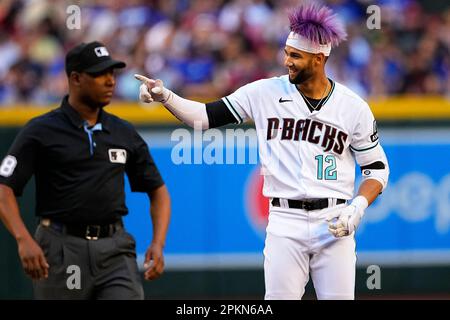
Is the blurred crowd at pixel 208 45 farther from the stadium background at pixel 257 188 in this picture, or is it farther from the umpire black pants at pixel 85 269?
the umpire black pants at pixel 85 269

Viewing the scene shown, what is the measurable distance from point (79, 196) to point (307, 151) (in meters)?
1.43

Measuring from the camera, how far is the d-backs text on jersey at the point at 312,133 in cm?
621

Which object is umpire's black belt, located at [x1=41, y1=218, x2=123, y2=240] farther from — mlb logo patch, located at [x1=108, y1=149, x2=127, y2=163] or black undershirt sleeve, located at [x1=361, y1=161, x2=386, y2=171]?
black undershirt sleeve, located at [x1=361, y1=161, x2=386, y2=171]

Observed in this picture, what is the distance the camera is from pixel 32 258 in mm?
6090

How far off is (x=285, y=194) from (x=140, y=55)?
6.33m

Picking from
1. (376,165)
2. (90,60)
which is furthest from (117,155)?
(376,165)

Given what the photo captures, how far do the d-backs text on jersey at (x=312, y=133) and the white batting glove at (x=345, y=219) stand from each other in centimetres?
38

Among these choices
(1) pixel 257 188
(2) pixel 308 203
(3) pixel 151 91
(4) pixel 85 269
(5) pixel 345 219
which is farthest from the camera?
(1) pixel 257 188

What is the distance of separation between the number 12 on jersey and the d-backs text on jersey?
0.18 ft

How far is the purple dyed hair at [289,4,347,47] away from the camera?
6195 millimetres


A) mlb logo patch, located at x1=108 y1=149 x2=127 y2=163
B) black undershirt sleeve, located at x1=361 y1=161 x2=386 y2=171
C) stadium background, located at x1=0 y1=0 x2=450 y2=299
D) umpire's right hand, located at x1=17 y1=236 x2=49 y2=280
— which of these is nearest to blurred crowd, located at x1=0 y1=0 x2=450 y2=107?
stadium background, located at x1=0 y1=0 x2=450 y2=299

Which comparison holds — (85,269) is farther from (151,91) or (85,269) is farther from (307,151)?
(307,151)

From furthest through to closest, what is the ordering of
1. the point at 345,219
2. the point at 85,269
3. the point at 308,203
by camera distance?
the point at 85,269 < the point at 308,203 < the point at 345,219
